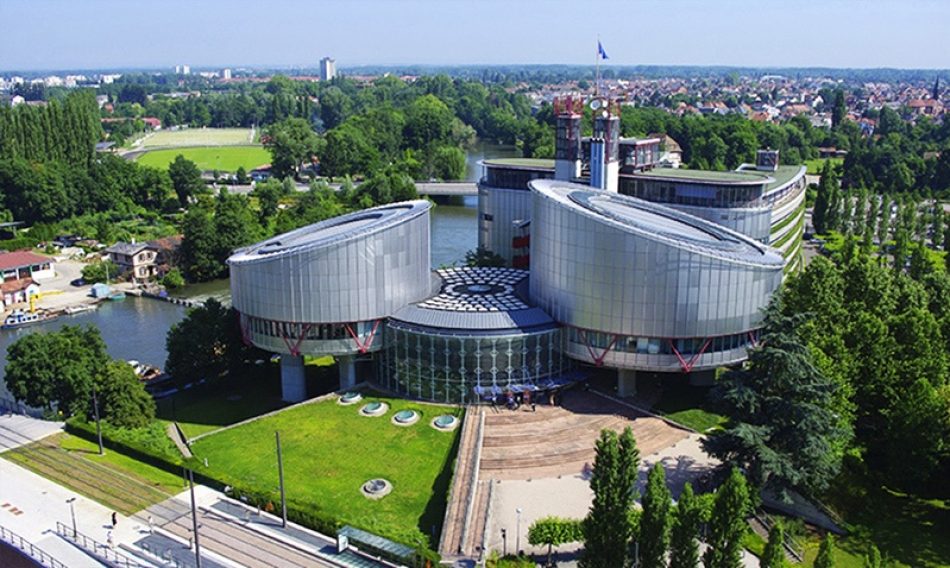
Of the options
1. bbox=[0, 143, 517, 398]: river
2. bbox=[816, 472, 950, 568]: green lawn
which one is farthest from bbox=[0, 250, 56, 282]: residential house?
bbox=[816, 472, 950, 568]: green lawn

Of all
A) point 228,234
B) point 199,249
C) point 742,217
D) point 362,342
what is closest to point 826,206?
point 742,217

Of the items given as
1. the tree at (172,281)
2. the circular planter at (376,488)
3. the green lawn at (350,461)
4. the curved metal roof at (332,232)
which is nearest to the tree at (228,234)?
the tree at (172,281)

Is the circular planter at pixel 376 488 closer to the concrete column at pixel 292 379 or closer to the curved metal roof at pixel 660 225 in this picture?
the concrete column at pixel 292 379

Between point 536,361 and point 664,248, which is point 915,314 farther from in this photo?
point 536,361

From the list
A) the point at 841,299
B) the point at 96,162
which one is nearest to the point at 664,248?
the point at 841,299

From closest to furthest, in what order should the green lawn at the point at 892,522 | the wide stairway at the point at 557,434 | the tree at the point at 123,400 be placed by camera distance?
the green lawn at the point at 892,522, the wide stairway at the point at 557,434, the tree at the point at 123,400
